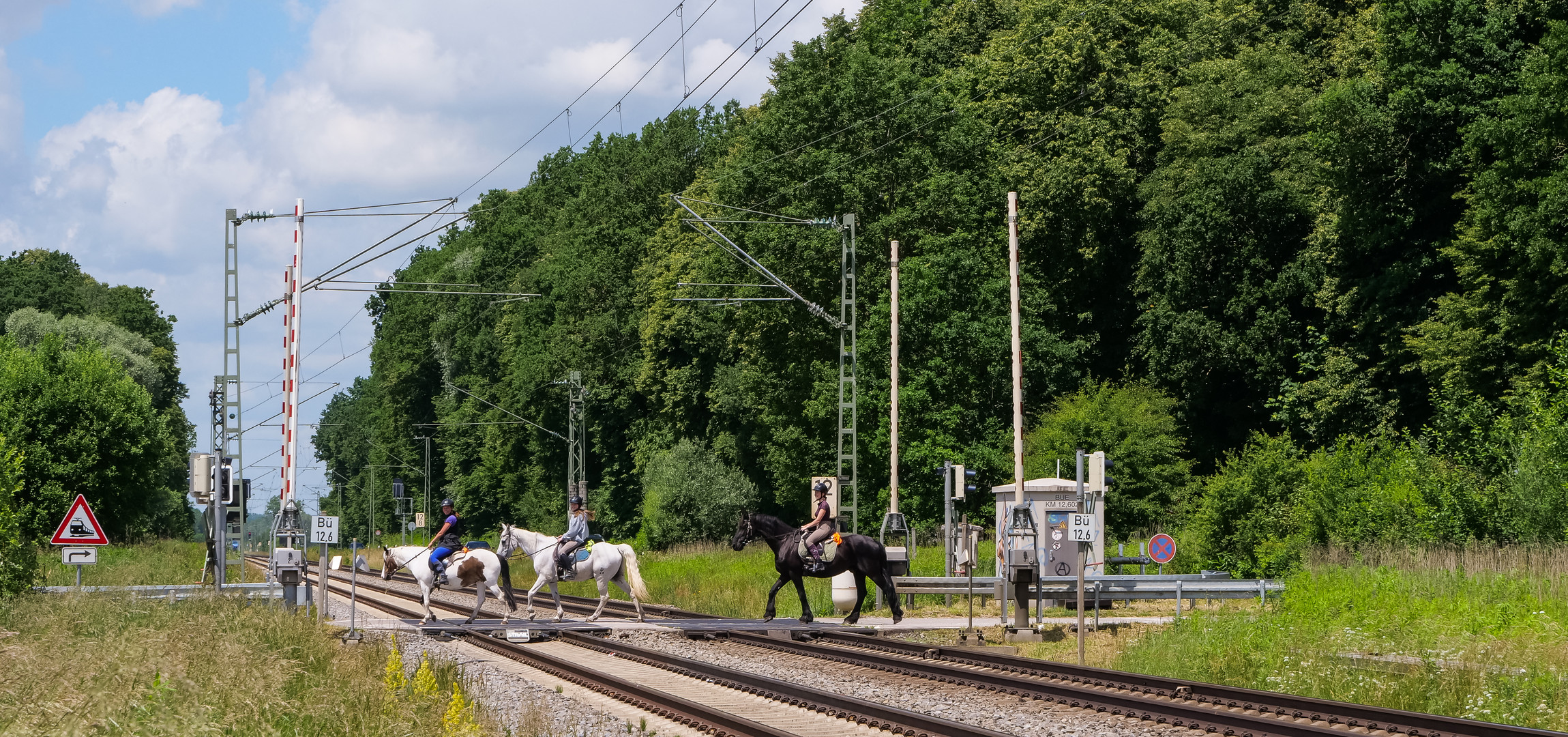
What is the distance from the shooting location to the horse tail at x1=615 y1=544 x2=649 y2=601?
85.9 feet

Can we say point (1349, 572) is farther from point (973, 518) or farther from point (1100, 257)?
point (1100, 257)

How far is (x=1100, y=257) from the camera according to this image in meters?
56.6

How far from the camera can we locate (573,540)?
85.3 ft

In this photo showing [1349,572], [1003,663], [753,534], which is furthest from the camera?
[753,534]

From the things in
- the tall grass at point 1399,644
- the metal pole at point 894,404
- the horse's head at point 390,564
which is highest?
the metal pole at point 894,404

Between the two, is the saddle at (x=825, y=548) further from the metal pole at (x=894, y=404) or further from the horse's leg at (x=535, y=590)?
the metal pole at (x=894, y=404)

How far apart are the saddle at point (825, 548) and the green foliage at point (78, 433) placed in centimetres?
3937

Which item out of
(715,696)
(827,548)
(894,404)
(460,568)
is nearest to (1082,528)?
(715,696)

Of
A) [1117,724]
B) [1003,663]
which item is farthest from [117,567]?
[1117,724]

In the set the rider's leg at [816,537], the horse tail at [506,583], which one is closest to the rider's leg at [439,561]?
the horse tail at [506,583]

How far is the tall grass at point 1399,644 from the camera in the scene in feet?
45.6

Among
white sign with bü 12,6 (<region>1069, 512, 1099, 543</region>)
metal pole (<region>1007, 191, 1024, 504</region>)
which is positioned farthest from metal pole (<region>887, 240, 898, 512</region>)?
white sign with bü 12,6 (<region>1069, 512, 1099, 543</region>)

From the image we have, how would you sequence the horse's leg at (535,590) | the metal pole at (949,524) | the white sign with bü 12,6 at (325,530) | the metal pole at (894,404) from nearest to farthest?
the white sign with bü 12,6 at (325,530) → the horse's leg at (535,590) → the metal pole at (949,524) → the metal pole at (894,404)

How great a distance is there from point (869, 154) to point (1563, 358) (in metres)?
24.8
